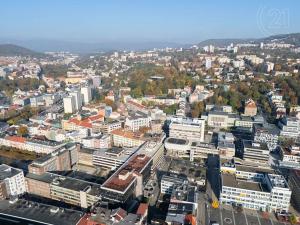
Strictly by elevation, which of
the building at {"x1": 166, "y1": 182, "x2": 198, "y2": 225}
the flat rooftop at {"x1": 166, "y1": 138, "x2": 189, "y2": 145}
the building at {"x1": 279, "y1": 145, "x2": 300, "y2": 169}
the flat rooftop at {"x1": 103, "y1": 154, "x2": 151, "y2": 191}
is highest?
the flat rooftop at {"x1": 103, "y1": 154, "x2": 151, "y2": 191}

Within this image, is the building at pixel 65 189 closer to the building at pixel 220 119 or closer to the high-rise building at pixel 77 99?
the building at pixel 220 119

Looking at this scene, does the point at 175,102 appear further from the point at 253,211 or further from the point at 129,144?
the point at 253,211

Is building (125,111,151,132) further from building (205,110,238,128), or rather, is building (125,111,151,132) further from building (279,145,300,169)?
building (279,145,300,169)

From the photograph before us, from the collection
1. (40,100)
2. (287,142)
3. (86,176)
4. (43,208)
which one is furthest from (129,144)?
(40,100)

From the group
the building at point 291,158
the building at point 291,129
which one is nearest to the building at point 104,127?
the building at point 291,158

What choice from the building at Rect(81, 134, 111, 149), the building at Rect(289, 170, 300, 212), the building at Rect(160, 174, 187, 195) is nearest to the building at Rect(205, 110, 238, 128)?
the building at Rect(289, 170, 300, 212)

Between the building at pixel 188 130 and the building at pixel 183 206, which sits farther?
the building at pixel 188 130
